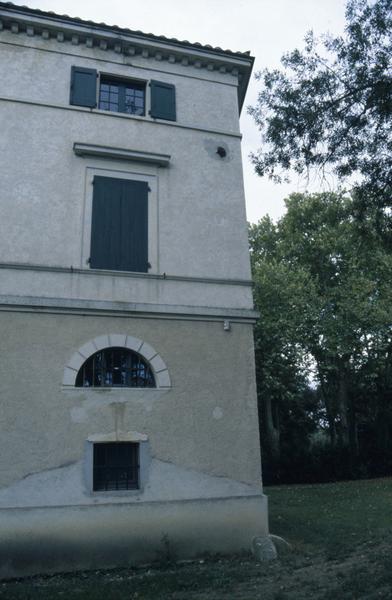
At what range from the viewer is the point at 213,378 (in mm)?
10180

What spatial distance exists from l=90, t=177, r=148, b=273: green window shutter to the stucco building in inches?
1.2

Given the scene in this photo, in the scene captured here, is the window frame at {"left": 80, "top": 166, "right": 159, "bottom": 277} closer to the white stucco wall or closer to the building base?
the white stucco wall

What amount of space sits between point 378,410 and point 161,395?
22.7 meters

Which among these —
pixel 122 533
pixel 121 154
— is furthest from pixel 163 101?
pixel 122 533

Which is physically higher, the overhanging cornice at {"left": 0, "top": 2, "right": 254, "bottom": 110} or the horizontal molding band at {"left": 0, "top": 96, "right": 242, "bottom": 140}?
the overhanging cornice at {"left": 0, "top": 2, "right": 254, "bottom": 110}

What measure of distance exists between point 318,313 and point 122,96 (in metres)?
15.7

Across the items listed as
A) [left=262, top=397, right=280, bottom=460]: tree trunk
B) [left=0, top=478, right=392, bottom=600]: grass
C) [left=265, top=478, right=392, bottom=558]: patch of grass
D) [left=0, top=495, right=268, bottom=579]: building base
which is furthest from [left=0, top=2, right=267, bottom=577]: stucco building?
[left=262, top=397, right=280, bottom=460]: tree trunk

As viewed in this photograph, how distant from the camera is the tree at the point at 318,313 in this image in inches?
945

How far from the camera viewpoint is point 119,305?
995 cm

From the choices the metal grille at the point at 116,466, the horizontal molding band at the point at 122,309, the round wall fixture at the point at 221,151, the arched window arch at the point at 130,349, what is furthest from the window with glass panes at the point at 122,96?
the metal grille at the point at 116,466

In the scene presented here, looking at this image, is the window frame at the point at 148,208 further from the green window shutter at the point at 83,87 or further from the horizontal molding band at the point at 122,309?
the green window shutter at the point at 83,87

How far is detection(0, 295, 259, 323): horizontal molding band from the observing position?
9.48m

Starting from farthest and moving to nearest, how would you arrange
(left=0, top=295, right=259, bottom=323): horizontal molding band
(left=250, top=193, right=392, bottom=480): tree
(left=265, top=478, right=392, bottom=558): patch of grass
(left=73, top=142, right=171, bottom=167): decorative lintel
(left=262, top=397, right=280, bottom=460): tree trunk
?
(left=262, top=397, right=280, bottom=460): tree trunk
(left=250, top=193, right=392, bottom=480): tree
(left=73, top=142, right=171, bottom=167): decorative lintel
(left=265, top=478, right=392, bottom=558): patch of grass
(left=0, top=295, right=259, bottom=323): horizontal molding band

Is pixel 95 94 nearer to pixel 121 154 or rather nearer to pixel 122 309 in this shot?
pixel 121 154
